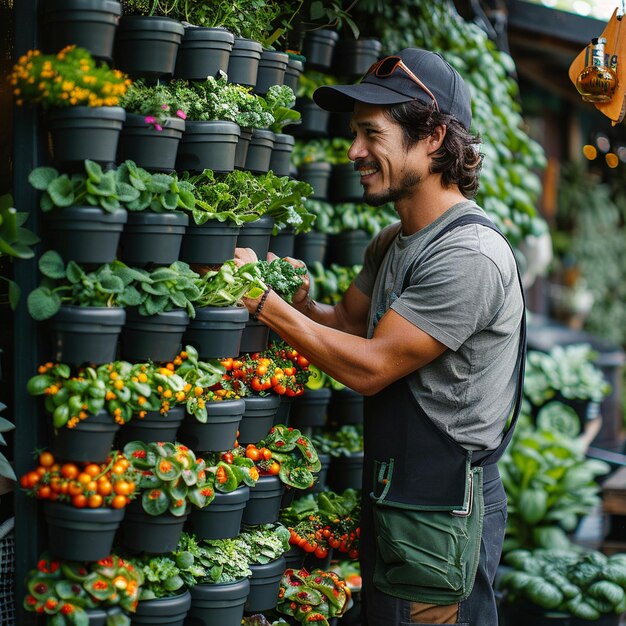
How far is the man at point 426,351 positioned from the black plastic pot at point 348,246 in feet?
2.65

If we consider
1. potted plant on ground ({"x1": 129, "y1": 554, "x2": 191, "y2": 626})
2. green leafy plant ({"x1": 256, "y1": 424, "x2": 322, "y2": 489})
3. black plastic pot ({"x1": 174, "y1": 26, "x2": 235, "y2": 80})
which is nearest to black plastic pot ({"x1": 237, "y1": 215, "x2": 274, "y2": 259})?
black plastic pot ({"x1": 174, "y1": 26, "x2": 235, "y2": 80})

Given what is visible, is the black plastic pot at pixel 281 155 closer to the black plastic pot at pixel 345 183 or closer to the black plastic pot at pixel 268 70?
the black plastic pot at pixel 268 70

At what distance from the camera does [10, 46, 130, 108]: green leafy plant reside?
213cm

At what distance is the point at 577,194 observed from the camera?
419 inches

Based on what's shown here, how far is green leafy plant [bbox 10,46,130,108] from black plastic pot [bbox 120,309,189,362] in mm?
526

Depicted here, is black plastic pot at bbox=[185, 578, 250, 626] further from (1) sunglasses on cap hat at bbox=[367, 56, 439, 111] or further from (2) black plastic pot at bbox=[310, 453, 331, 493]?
(1) sunglasses on cap hat at bbox=[367, 56, 439, 111]

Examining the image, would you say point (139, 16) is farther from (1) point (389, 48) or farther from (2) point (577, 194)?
(2) point (577, 194)

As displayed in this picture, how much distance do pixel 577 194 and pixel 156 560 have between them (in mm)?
9102

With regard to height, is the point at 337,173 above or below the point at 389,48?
below

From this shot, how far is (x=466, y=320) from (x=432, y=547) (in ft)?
2.05

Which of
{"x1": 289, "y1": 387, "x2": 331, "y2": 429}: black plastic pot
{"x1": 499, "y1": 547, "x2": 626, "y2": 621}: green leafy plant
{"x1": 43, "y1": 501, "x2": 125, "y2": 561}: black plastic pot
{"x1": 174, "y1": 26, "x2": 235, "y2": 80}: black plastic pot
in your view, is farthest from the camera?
{"x1": 499, "y1": 547, "x2": 626, "y2": 621}: green leafy plant

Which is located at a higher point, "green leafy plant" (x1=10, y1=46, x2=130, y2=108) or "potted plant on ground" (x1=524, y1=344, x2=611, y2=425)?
"green leafy plant" (x1=10, y1=46, x2=130, y2=108)

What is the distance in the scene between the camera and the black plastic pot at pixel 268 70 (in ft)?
9.19

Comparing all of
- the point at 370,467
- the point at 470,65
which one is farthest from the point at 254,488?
the point at 470,65
